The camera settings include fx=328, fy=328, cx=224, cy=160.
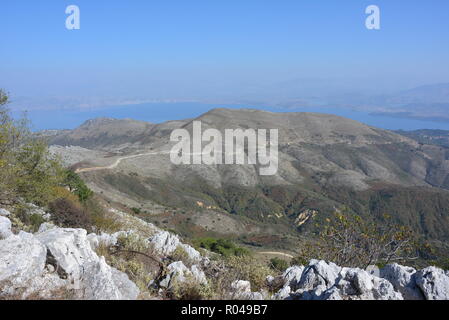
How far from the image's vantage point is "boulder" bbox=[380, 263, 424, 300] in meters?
6.55

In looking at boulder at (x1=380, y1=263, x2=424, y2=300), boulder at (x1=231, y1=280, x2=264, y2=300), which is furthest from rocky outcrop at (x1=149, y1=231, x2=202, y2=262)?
boulder at (x1=380, y1=263, x2=424, y2=300)

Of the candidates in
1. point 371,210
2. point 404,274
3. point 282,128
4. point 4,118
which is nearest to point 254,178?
point 371,210

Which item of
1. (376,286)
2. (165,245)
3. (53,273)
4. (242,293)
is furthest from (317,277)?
(53,273)

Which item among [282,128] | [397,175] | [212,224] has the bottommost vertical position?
[397,175]

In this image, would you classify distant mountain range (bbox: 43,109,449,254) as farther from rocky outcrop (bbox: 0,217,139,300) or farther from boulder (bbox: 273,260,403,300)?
boulder (bbox: 273,260,403,300)

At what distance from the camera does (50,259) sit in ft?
20.6

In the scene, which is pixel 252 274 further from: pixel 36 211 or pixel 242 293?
pixel 36 211

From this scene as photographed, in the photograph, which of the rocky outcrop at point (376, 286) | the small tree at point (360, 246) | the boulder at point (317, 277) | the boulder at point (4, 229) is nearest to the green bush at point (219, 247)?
the small tree at point (360, 246)

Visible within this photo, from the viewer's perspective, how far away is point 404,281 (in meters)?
6.95

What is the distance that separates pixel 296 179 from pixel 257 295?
83314mm

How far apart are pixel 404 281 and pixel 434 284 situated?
2.49ft

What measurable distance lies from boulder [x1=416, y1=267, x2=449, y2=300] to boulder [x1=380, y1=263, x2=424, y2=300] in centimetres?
19

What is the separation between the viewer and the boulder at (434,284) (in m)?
6.12
